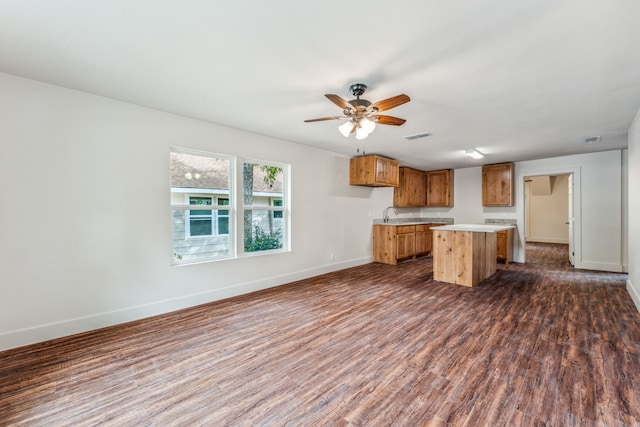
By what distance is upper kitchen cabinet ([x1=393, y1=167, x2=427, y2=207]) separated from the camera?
7.23 m

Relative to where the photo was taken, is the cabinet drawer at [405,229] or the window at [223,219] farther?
the cabinet drawer at [405,229]

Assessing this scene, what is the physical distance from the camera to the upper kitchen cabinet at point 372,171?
5582 millimetres

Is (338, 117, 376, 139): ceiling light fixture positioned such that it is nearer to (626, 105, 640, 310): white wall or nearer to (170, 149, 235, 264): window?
(170, 149, 235, 264): window

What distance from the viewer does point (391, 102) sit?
96.6 inches

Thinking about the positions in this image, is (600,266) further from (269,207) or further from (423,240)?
(269,207)

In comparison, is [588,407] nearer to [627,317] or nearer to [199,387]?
[627,317]

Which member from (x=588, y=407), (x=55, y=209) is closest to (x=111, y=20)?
(x=55, y=209)

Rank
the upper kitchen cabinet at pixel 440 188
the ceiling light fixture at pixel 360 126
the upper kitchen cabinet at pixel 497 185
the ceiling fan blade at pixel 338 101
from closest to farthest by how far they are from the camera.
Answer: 1. the ceiling fan blade at pixel 338 101
2. the ceiling light fixture at pixel 360 126
3. the upper kitchen cabinet at pixel 497 185
4. the upper kitchen cabinet at pixel 440 188

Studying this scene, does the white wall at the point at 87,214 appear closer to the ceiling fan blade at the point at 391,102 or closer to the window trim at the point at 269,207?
the window trim at the point at 269,207

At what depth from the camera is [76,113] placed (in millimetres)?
2775

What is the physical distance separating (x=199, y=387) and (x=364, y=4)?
2.69 meters

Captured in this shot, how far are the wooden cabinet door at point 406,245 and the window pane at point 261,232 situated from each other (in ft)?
9.76

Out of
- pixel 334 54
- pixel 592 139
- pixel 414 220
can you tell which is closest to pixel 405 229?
pixel 414 220

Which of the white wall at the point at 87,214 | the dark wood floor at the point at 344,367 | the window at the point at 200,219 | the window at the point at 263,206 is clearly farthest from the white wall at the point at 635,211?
the window at the point at 200,219
